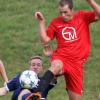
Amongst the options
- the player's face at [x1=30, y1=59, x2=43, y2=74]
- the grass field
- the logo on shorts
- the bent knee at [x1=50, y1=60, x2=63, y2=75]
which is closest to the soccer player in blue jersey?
the player's face at [x1=30, y1=59, x2=43, y2=74]

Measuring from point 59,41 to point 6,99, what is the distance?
187cm

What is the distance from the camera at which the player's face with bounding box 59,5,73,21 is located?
10117 mm

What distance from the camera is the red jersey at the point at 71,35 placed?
10234 millimetres

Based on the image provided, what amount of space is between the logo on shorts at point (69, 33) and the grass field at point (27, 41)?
6.20 ft

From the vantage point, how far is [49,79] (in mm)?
9836

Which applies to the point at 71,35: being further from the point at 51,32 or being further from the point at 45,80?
the point at 45,80

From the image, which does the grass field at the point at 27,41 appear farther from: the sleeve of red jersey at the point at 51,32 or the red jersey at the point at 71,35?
the sleeve of red jersey at the point at 51,32

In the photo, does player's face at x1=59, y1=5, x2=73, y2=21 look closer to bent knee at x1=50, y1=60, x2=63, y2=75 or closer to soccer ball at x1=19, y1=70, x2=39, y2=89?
bent knee at x1=50, y1=60, x2=63, y2=75

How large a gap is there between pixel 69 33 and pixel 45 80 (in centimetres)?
82

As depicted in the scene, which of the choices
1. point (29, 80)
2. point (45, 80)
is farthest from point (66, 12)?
point (29, 80)

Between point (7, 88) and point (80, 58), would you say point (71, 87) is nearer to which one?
point (80, 58)

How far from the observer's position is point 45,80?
978 cm

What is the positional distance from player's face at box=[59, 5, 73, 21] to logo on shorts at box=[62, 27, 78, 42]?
0.14 metres

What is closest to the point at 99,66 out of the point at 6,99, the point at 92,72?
the point at 92,72
